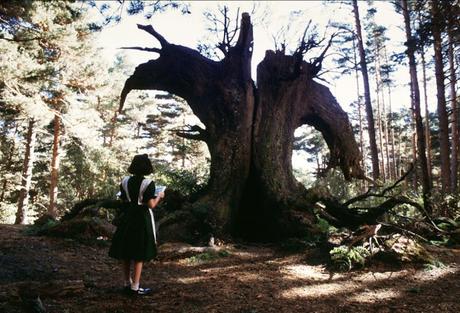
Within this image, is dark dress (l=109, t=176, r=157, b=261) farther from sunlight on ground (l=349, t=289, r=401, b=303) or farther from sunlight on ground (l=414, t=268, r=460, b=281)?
sunlight on ground (l=414, t=268, r=460, b=281)

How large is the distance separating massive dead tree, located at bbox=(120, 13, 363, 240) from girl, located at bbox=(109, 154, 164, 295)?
335 centimetres

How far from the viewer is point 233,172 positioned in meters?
8.30

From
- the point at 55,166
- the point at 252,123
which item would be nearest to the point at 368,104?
→ the point at 252,123

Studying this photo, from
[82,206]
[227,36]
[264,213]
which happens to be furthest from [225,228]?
[227,36]

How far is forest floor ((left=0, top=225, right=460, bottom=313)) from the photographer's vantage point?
3.94 meters

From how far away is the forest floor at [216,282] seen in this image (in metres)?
3.94

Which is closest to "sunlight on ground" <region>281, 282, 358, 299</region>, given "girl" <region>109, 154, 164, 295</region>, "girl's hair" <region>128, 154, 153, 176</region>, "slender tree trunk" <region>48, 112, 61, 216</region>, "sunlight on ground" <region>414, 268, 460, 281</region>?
"sunlight on ground" <region>414, 268, 460, 281</region>

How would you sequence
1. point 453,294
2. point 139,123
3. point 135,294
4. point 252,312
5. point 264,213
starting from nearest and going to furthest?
point 252,312, point 135,294, point 453,294, point 264,213, point 139,123

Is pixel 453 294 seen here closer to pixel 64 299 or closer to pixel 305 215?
pixel 305 215

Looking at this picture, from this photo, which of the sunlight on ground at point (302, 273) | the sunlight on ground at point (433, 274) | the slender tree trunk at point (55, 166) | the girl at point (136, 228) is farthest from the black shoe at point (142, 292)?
the slender tree trunk at point (55, 166)

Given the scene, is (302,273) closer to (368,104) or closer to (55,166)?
(368,104)

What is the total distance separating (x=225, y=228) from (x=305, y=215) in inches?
72.0

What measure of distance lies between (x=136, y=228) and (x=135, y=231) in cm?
4

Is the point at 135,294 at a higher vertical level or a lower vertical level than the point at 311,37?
lower
